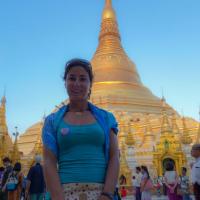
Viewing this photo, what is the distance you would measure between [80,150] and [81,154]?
0.02 meters

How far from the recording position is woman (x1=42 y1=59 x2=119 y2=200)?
70.3 inches

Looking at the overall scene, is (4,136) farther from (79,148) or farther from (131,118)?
(79,148)

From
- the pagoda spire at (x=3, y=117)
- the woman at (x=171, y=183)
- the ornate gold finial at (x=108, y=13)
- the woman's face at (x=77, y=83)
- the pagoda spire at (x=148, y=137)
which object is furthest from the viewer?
the ornate gold finial at (x=108, y=13)

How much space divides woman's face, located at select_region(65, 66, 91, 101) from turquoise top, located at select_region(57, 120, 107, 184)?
251mm

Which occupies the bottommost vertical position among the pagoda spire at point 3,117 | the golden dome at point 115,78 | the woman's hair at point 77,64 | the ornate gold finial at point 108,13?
the woman's hair at point 77,64

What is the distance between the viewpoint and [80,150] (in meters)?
1.83

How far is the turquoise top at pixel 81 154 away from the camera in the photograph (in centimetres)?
180

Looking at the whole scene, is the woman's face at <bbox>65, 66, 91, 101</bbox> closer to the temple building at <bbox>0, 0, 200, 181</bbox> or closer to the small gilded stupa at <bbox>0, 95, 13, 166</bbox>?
the temple building at <bbox>0, 0, 200, 181</bbox>

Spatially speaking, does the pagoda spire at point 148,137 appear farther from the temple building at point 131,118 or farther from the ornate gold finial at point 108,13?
the ornate gold finial at point 108,13

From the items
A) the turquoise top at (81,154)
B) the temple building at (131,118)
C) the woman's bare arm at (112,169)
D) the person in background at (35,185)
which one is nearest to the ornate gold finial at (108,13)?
the temple building at (131,118)

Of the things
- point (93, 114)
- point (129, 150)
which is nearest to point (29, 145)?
point (129, 150)

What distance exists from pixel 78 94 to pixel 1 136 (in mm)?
23929

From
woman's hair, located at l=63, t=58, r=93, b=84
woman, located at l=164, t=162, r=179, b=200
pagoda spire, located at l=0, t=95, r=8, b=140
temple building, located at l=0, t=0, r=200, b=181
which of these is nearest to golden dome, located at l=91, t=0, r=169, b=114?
temple building, located at l=0, t=0, r=200, b=181

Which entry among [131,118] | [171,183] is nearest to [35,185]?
[171,183]
